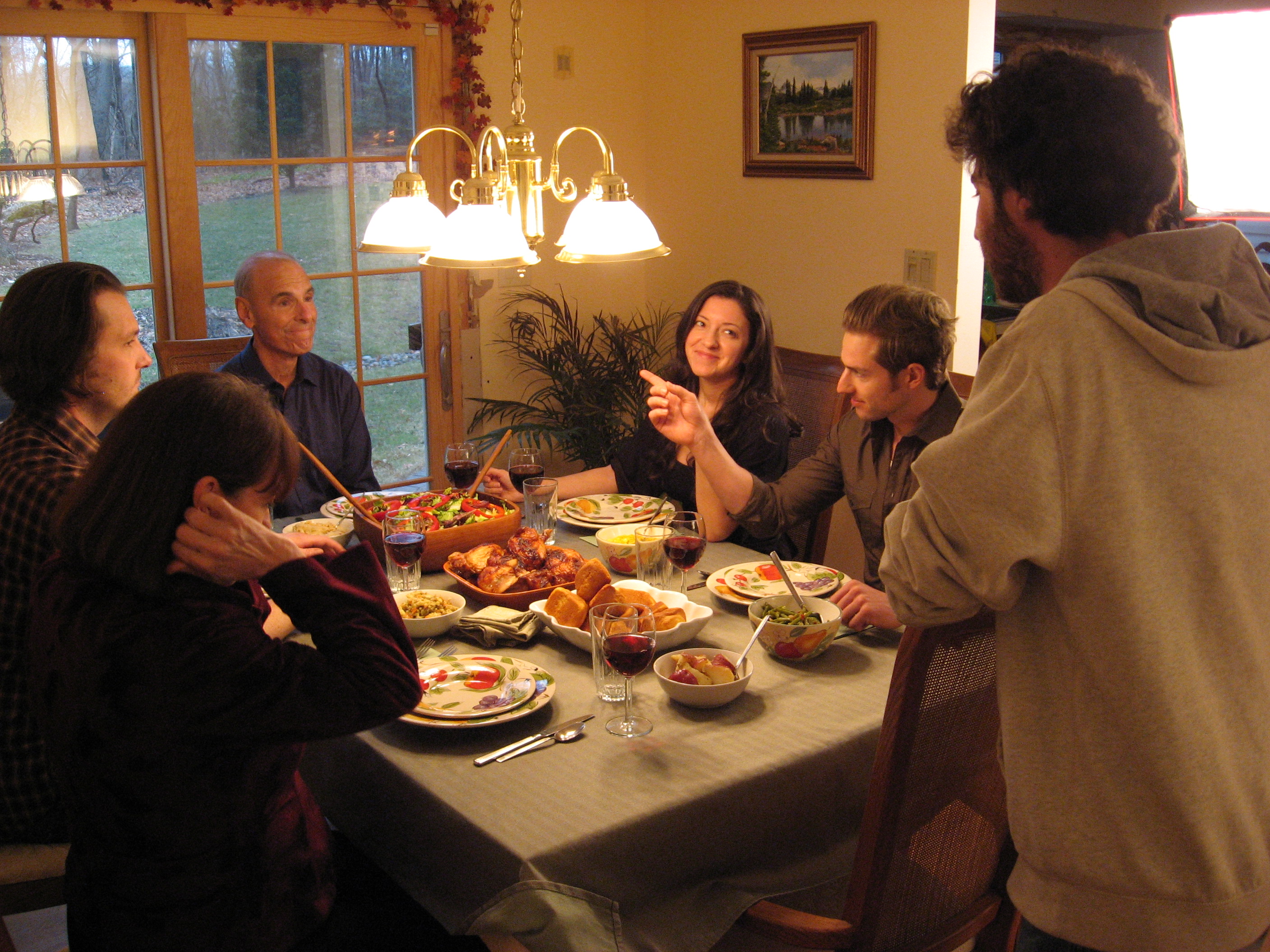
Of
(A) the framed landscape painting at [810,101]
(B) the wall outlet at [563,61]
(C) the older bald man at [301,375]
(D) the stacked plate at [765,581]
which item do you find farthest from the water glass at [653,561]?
(B) the wall outlet at [563,61]

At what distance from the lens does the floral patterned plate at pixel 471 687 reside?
158 centimetres

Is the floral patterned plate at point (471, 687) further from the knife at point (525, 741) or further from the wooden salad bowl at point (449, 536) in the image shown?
the wooden salad bowl at point (449, 536)

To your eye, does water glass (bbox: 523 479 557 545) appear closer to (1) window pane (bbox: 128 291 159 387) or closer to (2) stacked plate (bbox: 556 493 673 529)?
(2) stacked plate (bbox: 556 493 673 529)

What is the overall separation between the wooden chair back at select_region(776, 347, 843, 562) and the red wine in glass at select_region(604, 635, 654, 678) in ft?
4.23

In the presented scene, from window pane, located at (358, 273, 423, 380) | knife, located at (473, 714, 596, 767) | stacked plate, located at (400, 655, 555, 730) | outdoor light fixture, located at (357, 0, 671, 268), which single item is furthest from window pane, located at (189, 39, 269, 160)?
knife, located at (473, 714, 596, 767)

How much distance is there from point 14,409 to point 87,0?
1997mm

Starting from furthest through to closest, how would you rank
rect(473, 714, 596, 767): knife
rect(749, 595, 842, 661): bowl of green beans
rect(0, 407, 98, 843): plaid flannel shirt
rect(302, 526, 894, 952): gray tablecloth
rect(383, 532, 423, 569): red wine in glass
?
rect(383, 532, 423, 569): red wine in glass
rect(749, 595, 842, 661): bowl of green beans
rect(0, 407, 98, 843): plaid flannel shirt
rect(473, 714, 596, 767): knife
rect(302, 526, 894, 952): gray tablecloth

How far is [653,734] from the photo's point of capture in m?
1.56

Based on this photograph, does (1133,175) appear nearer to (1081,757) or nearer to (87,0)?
(1081,757)

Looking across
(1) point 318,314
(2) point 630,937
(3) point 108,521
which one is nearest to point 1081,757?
(2) point 630,937

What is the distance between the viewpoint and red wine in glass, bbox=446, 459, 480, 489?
2.42m

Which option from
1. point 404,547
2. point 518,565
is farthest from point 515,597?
point 404,547

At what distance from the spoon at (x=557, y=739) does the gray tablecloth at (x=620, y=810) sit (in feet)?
0.04

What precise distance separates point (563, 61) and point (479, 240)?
2.53m
